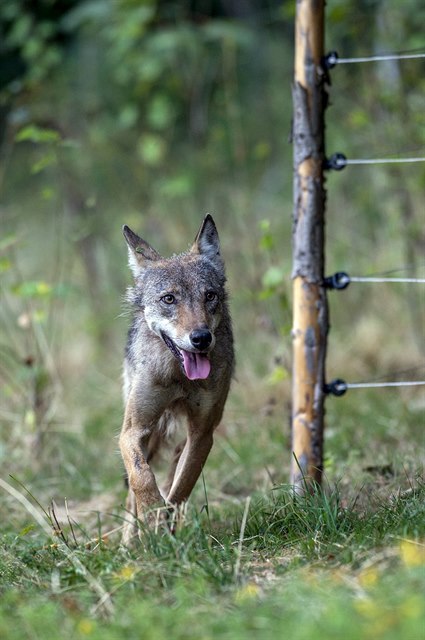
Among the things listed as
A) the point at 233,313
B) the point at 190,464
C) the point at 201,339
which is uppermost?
the point at 233,313

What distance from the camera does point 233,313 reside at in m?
11.5

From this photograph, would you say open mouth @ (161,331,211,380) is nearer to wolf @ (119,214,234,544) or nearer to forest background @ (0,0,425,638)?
wolf @ (119,214,234,544)

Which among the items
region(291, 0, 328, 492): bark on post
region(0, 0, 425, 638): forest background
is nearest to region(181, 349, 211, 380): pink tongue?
region(0, 0, 425, 638): forest background

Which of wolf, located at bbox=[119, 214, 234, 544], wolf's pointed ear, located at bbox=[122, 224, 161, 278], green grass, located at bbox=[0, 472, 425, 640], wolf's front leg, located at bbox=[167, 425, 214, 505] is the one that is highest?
wolf's pointed ear, located at bbox=[122, 224, 161, 278]

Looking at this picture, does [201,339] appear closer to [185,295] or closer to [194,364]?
[194,364]

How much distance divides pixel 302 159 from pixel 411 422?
9.96 feet

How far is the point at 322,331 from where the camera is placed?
20.2ft

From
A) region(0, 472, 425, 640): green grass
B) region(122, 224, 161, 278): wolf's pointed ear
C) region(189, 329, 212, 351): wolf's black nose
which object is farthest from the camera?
region(122, 224, 161, 278): wolf's pointed ear

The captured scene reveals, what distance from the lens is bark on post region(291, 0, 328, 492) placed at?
6.11m

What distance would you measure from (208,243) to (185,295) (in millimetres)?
667

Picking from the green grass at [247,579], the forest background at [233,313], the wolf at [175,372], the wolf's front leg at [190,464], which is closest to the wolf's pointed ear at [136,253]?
the wolf at [175,372]

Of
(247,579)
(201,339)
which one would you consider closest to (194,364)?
(201,339)

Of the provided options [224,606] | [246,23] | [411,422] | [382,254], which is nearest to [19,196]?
[246,23]

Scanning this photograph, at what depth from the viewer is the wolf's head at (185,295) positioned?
511 cm
